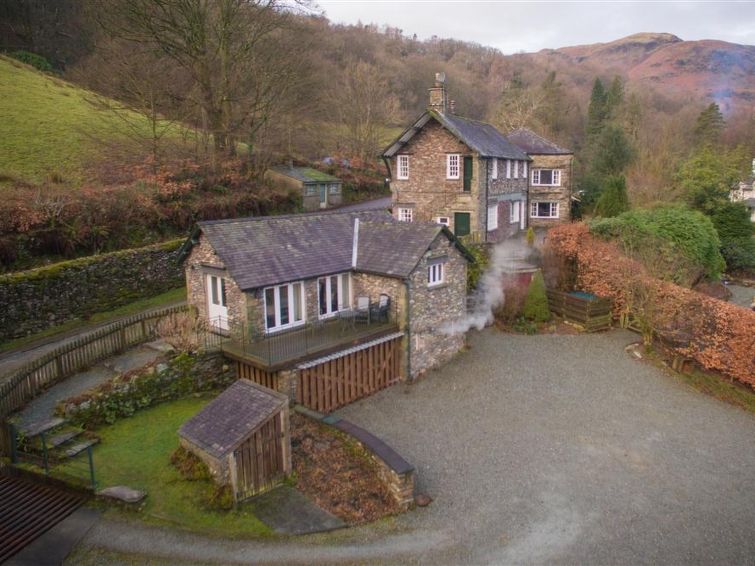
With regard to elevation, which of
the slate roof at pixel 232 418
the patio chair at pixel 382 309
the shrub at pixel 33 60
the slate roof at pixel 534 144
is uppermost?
the shrub at pixel 33 60

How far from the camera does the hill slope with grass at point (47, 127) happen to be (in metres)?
30.0

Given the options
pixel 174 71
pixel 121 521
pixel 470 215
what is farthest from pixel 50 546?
pixel 174 71

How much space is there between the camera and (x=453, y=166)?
102 ft

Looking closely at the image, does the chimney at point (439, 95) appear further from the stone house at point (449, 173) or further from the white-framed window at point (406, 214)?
the white-framed window at point (406, 214)

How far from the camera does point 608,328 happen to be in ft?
85.1

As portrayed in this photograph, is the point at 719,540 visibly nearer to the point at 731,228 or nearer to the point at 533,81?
the point at 731,228

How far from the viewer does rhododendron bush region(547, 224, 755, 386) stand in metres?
19.7

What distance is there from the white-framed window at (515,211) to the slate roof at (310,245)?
1522 centimetres

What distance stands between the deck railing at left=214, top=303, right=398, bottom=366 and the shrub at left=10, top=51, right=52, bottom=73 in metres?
41.1

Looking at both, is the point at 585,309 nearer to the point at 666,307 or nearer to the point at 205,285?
the point at 666,307

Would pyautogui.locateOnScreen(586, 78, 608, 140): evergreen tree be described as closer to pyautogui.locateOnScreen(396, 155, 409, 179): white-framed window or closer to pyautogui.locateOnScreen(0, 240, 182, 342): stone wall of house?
pyautogui.locateOnScreen(396, 155, 409, 179): white-framed window

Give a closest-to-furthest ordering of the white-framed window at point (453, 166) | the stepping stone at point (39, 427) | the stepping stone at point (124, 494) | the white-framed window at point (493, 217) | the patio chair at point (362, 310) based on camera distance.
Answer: the stepping stone at point (124, 494) < the stepping stone at point (39, 427) < the patio chair at point (362, 310) < the white-framed window at point (453, 166) < the white-framed window at point (493, 217)

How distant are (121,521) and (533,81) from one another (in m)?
89.2

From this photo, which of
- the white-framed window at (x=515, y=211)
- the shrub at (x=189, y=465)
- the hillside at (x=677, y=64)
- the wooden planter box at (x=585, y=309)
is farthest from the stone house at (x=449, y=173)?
the hillside at (x=677, y=64)
